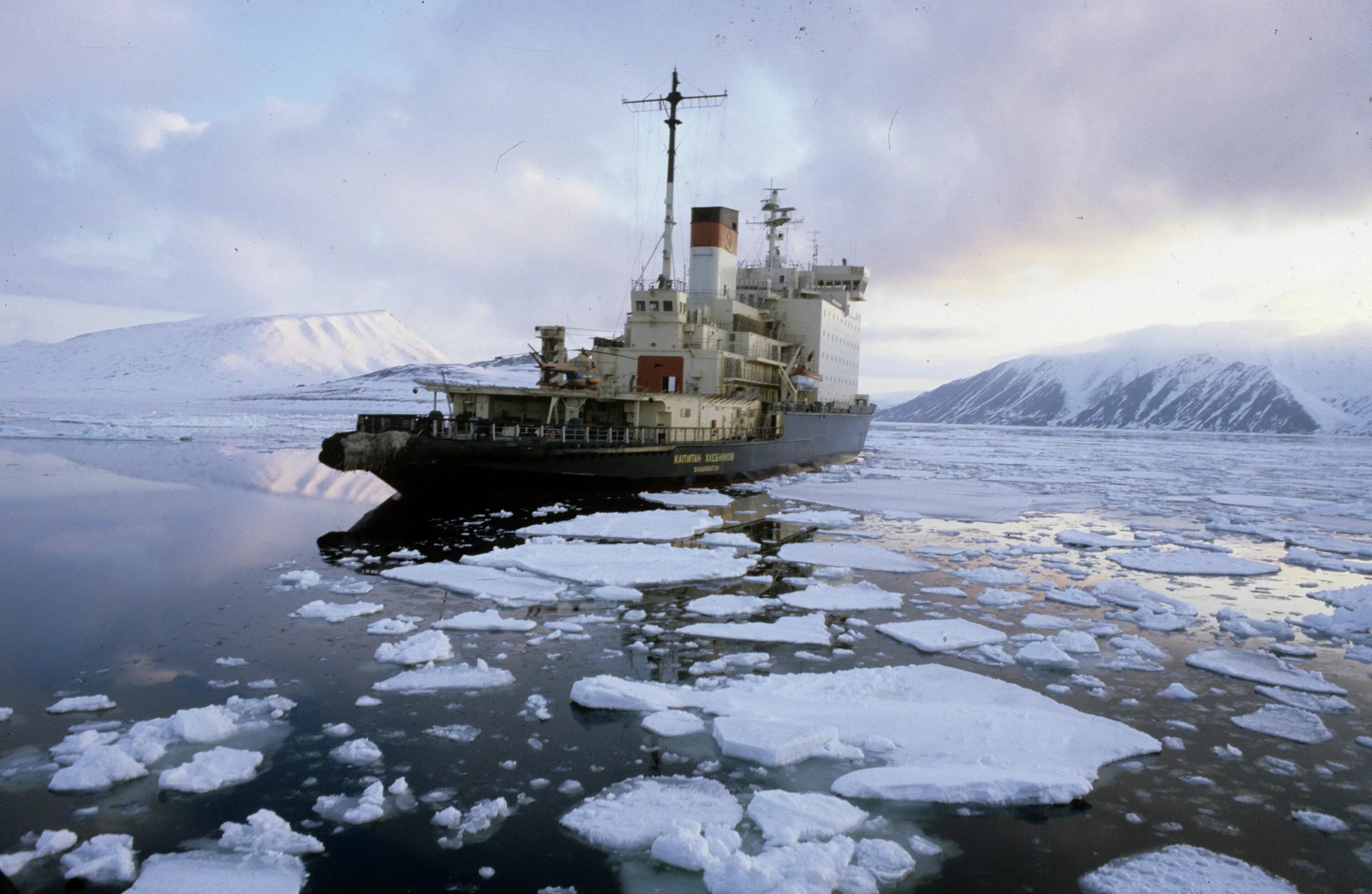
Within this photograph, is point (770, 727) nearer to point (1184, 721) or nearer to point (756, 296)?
point (1184, 721)

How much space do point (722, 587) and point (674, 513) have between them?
7.35 m

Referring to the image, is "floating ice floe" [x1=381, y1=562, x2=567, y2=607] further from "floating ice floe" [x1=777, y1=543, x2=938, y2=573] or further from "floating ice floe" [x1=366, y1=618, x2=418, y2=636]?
"floating ice floe" [x1=777, y1=543, x2=938, y2=573]

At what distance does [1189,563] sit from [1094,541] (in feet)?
8.35

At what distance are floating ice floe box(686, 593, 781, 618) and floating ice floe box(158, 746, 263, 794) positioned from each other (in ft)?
19.8

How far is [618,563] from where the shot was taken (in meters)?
14.0

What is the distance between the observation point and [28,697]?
291 inches

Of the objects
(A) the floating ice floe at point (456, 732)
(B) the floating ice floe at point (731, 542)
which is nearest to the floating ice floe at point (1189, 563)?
(B) the floating ice floe at point (731, 542)

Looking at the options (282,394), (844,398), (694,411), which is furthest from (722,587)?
(282,394)

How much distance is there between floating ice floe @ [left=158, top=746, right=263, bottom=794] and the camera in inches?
226

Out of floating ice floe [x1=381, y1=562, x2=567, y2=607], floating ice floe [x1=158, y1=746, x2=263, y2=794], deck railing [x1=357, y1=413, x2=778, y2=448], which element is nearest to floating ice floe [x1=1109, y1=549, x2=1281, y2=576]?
floating ice floe [x1=381, y1=562, x2=567, y2=607]

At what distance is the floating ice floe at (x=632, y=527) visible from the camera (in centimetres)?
1678

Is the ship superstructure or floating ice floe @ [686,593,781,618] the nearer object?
floating ice floe @ [686,593,781,618]

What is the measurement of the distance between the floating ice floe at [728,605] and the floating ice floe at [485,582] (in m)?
2.18

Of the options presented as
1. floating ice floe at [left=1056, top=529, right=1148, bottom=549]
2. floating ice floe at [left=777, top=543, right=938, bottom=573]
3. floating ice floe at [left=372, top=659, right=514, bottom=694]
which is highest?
floating ice floe at [left=1056, top=529, right=1148, bottom=549]
